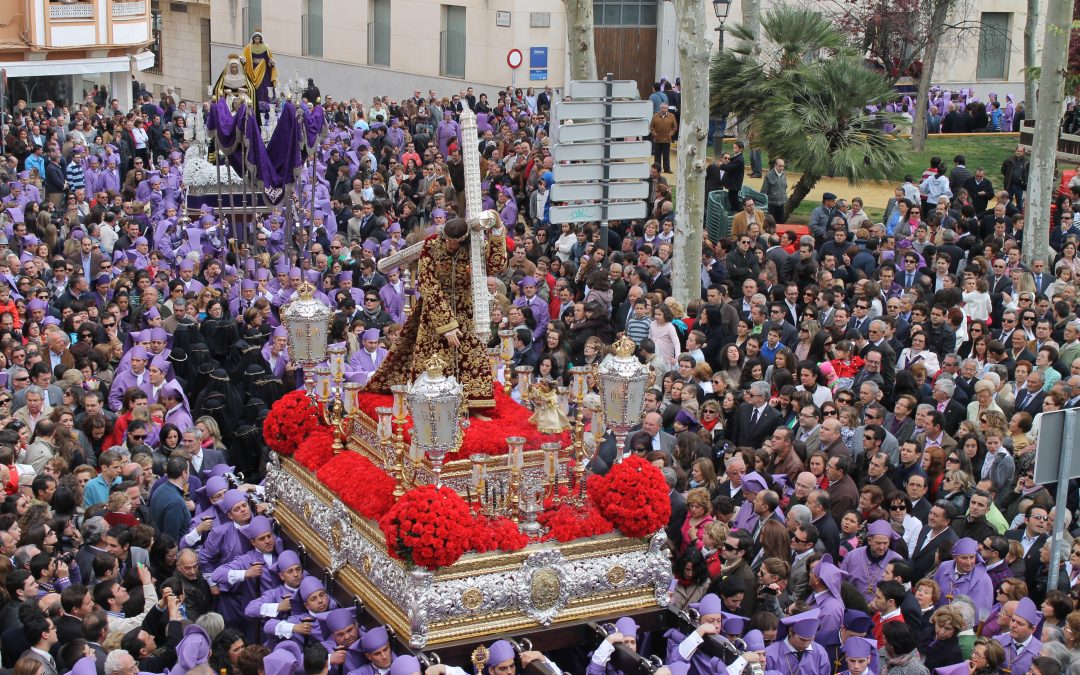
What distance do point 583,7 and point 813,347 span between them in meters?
9.59

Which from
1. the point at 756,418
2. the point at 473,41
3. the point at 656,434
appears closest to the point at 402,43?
the point at 473,41

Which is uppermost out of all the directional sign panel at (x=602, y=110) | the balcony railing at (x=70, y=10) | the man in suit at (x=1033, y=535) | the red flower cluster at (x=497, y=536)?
the balcony railing at (x=70, y=10)

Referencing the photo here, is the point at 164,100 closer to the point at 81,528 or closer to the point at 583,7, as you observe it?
the point at 583,7

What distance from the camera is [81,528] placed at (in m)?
Result: 10.4

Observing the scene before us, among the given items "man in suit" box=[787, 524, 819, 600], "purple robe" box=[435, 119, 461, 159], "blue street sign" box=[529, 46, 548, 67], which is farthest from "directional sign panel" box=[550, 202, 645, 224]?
"blue street sign" box=[529, 46, 548, 67]

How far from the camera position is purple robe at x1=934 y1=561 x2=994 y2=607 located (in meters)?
9.84

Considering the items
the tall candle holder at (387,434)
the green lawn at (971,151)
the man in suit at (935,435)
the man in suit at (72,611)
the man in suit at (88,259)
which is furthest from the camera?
the green lawn at (971,151)

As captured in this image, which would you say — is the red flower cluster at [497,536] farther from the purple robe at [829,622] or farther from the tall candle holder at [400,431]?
the purple robe at [829,622]

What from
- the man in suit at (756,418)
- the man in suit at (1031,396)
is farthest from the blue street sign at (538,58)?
the man in suit at (1031,396)

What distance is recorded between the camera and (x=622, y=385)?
380 inches

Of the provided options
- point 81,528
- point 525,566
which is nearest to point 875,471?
point 525,566

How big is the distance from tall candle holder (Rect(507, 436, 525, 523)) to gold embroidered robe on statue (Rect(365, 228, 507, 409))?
93cm

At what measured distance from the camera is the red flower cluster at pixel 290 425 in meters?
11.7

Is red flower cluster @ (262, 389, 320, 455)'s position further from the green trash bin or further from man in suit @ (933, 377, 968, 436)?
the green trash bin
